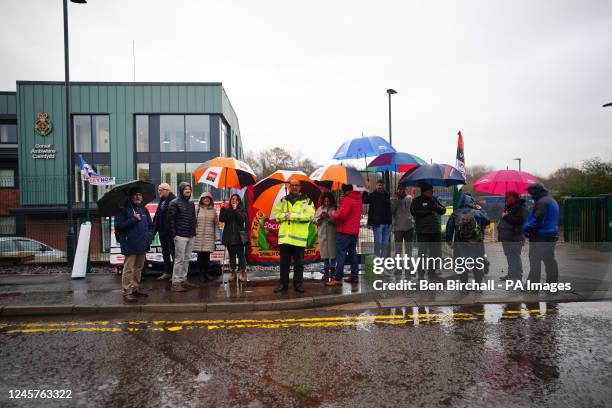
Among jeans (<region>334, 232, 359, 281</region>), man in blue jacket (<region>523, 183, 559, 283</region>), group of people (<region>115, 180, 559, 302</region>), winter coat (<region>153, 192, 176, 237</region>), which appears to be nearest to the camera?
group of people (<region>115, 180, 559, 302</region>)

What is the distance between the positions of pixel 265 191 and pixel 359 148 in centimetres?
214

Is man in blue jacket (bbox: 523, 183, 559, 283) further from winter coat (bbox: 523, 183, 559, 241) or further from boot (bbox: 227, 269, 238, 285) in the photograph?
boot (bbox: 227, 269, 238, 285)

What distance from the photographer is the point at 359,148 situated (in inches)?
336

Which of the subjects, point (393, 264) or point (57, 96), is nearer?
point (393, 264)

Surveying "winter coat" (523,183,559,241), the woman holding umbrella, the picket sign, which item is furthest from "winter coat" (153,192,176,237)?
"winter coat" (523,183,559,241)

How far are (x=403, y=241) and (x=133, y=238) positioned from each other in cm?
556

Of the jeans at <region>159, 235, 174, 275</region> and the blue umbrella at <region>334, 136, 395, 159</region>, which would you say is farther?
the jeans at <region>159, 235, 174, 275</region>

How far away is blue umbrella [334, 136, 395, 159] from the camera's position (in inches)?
331

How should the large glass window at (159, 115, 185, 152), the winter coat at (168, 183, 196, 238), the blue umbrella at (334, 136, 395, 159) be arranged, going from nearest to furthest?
the winter coat at (168, 183, 196, 238)
the blue umbrella at (334, 136, 395, 159)
the large glass window at (159, 115, 185, 152)

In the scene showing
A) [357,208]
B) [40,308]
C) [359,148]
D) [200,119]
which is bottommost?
[40,308]

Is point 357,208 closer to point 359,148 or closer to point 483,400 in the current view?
point 359,148

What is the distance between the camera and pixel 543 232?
25.0 feet

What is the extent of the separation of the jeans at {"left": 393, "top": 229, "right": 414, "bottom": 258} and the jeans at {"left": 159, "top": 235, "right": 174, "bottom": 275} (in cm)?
494

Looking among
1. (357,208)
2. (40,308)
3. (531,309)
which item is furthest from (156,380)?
(531,309)
